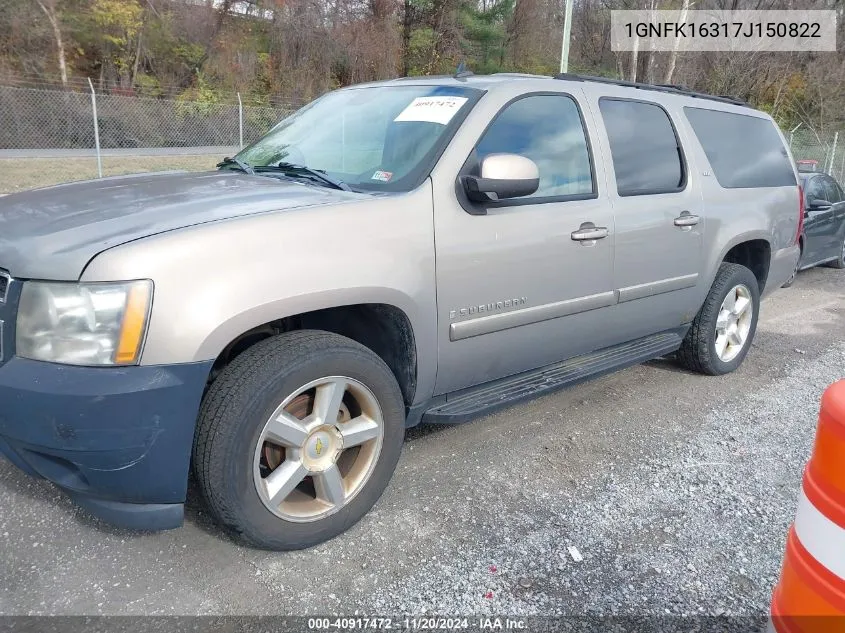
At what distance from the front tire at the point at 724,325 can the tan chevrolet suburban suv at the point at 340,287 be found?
0.76ft

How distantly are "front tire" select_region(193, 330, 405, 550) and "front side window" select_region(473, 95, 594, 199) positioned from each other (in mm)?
1156

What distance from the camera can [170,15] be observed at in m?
24.2

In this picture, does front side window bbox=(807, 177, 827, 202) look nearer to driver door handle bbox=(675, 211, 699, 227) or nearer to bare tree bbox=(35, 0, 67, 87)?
driver door handle bbox=(675, 211, 699, 227)

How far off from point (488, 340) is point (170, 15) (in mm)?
25910

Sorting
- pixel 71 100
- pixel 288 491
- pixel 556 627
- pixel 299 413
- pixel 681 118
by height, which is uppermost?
pixel 71 100

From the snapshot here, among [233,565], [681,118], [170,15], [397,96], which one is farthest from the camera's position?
[170,15]

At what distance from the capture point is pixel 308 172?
3004mm

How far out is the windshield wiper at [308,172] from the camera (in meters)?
2.80

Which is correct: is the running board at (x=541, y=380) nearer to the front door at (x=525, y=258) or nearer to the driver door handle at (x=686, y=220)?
the front door at (x=525, y=258)

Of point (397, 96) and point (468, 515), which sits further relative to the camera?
point (397, 96)

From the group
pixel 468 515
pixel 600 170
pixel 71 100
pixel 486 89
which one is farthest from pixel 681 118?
pixel 71 100

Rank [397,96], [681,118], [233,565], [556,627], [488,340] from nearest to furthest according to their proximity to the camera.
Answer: [556,627] < [233,565] < [488,340] < [397,96] < [681,118]

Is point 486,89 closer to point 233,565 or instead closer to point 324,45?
point 233,565

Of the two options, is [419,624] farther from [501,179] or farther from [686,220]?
[686,220]
